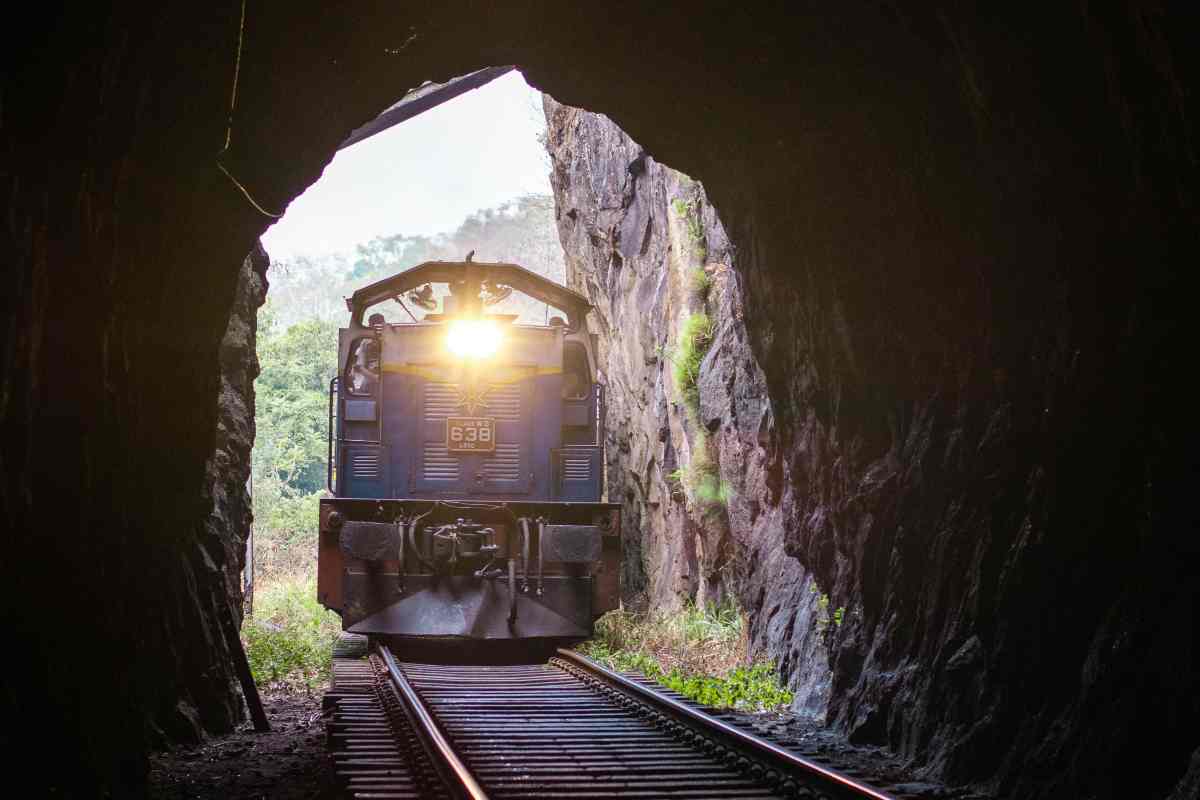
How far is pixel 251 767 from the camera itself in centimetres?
720

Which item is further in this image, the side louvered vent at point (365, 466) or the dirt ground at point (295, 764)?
the side louvered vent at point (365, 466)

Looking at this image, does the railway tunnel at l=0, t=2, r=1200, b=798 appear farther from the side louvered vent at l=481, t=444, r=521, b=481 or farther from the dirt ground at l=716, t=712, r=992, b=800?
the side louvered vent at l=481, t=444, r=521, b=481

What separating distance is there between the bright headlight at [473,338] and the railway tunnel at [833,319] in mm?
4830

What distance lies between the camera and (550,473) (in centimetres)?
1381

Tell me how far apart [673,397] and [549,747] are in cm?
862

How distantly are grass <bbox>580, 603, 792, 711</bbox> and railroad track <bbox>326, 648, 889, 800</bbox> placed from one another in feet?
2.90

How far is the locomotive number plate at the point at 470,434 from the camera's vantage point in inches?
542

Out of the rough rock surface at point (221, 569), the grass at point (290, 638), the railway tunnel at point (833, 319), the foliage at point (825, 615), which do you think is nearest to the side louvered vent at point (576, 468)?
the grass at point (290, 638)

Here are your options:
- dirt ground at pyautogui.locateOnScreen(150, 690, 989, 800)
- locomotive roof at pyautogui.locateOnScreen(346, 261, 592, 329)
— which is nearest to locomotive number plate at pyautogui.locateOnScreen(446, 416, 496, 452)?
locomotive roof at pyautogui.locateOnScreen(346, 261, 592, 329)

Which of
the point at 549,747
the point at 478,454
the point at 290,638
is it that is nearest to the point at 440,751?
the point at 549,747

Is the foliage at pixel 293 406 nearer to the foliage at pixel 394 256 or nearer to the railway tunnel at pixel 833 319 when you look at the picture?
the foliage at pixel 394 256

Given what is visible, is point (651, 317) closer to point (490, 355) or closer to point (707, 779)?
point (490, 355)

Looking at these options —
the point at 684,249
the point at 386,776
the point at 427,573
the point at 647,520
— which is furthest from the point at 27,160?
the point at 647,520

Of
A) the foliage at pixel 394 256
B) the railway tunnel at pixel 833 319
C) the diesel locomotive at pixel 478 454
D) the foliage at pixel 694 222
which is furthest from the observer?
the foliage at pixel 394 256
